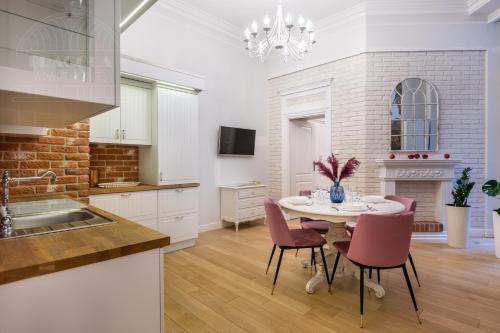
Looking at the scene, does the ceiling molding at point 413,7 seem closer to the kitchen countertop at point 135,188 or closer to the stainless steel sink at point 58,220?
the kitchen countertop at point 135,188

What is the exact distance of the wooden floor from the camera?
1.95 meters

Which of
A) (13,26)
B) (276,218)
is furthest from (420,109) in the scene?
(13,26)

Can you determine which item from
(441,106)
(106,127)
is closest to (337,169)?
(106,127)

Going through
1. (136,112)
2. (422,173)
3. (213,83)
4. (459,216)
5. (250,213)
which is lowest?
(250,213)

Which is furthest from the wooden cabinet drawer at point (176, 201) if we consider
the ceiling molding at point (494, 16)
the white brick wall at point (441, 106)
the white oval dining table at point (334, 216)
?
the ceiling molding at point (494, 16)

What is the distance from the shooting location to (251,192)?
4738 millimetres

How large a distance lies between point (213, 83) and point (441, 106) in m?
3.80

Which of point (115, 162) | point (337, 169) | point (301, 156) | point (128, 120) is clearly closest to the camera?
point (337, 169)

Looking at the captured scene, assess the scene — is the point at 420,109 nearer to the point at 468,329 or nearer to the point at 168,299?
the point at 468,329

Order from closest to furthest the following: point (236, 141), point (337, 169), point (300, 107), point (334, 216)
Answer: point (334, 216) → point (337, 169) → point (236, 141) → point (300, 107)

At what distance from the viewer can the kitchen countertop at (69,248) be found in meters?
0.80

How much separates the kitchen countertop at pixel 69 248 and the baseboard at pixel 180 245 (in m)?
2.40

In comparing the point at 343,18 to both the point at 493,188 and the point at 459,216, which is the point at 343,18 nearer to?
the point at 493,188

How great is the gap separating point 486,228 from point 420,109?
6.97ft
